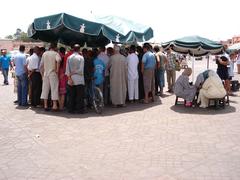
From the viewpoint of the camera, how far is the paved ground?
16.2ft

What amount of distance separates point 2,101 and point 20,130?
455 centimetres

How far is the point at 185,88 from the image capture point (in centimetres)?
1011

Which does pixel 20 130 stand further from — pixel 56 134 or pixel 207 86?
pixel 207 86

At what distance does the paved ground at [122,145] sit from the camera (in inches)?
194

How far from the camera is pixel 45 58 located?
9.29 m

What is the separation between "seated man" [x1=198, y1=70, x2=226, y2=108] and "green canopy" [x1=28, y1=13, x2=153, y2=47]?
270 cm

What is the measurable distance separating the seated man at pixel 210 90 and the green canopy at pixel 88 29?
270cm

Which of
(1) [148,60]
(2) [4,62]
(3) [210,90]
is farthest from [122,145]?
(2) [4,62]

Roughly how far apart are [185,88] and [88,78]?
2994 millimetres

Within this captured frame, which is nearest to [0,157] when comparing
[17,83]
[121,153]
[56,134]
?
[56,134]

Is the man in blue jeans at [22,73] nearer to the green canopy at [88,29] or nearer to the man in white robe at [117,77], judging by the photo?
the green canopy at [88,29]

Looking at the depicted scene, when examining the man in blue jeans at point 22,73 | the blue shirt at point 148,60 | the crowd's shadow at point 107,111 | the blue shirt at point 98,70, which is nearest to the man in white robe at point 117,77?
the crowd's shadow at point 107,111

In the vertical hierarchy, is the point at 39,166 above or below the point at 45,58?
below

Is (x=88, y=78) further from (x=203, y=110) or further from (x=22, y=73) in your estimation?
(x=203, y=110)
